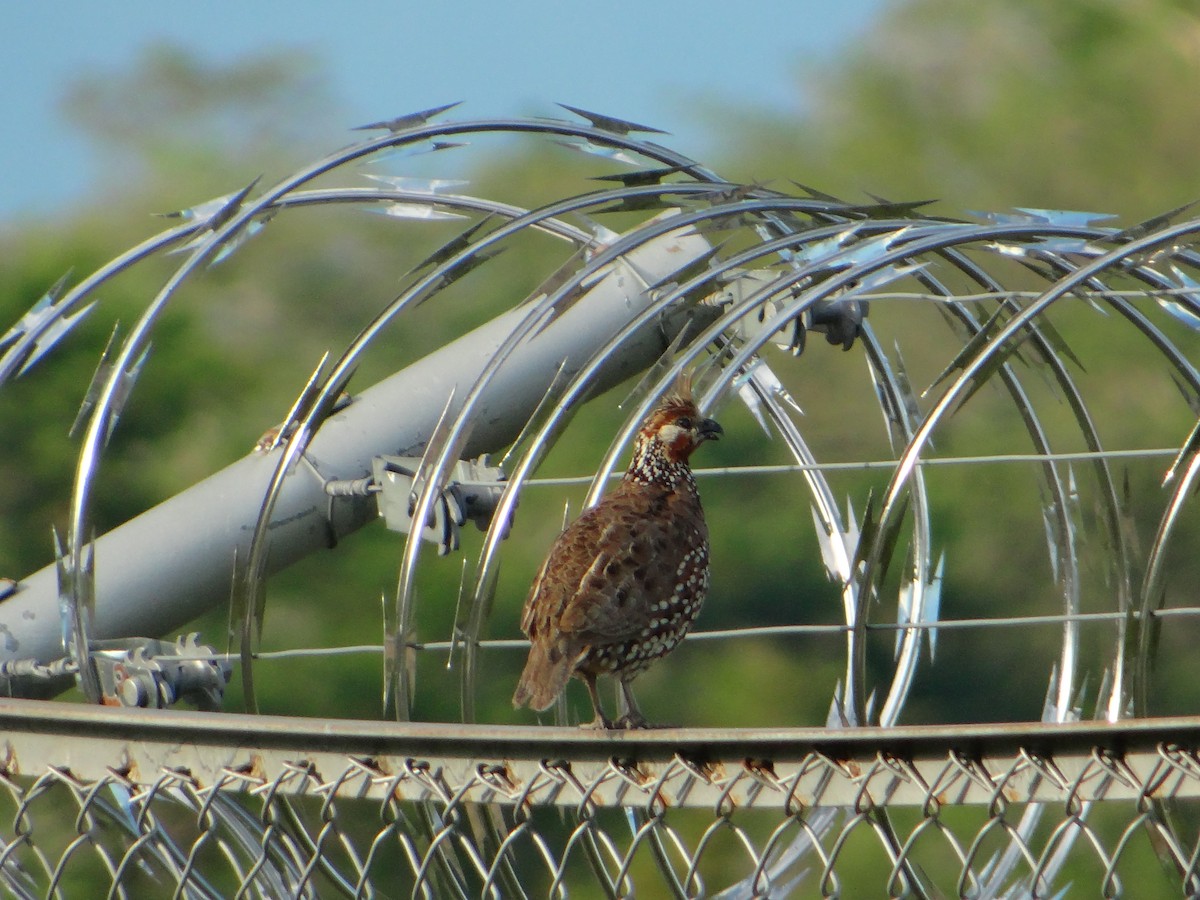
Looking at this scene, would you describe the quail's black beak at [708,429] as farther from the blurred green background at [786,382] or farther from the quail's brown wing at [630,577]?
the blurred green background at [786,382]

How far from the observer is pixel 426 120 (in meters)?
3.59

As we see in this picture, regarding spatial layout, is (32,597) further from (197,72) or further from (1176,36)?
(197,72)

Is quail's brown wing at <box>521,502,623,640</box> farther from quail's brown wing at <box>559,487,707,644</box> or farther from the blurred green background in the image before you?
the blurred green background

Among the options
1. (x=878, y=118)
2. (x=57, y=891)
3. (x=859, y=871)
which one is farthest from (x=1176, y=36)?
(x=57, y=891)

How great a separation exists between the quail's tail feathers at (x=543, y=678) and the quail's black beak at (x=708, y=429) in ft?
2.95

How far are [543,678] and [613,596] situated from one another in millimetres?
248

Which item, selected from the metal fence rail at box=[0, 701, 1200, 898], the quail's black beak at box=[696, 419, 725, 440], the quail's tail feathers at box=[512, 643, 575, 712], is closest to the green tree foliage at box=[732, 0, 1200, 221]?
the quail's black beak at box=[696, 419, 725, 440]

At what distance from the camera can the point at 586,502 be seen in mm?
3906

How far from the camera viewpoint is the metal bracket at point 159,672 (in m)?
3.54

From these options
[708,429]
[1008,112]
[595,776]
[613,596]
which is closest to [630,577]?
[613,596]

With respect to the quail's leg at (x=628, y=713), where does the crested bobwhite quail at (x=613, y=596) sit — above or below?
above

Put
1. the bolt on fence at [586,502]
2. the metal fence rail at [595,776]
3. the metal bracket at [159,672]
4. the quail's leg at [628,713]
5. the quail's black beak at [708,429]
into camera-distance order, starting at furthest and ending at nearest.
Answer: the quail's black beak at [708,429] < the quail's leg at [628,713] < the metal bracket at [159,672] < the bolt on fence at [586,502] < the metal fence rail at [595,776]

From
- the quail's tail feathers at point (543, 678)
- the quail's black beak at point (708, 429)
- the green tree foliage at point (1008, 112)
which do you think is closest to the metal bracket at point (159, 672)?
the quail's tail feathers at point (543, 678)

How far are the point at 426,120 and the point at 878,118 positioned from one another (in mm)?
29268
